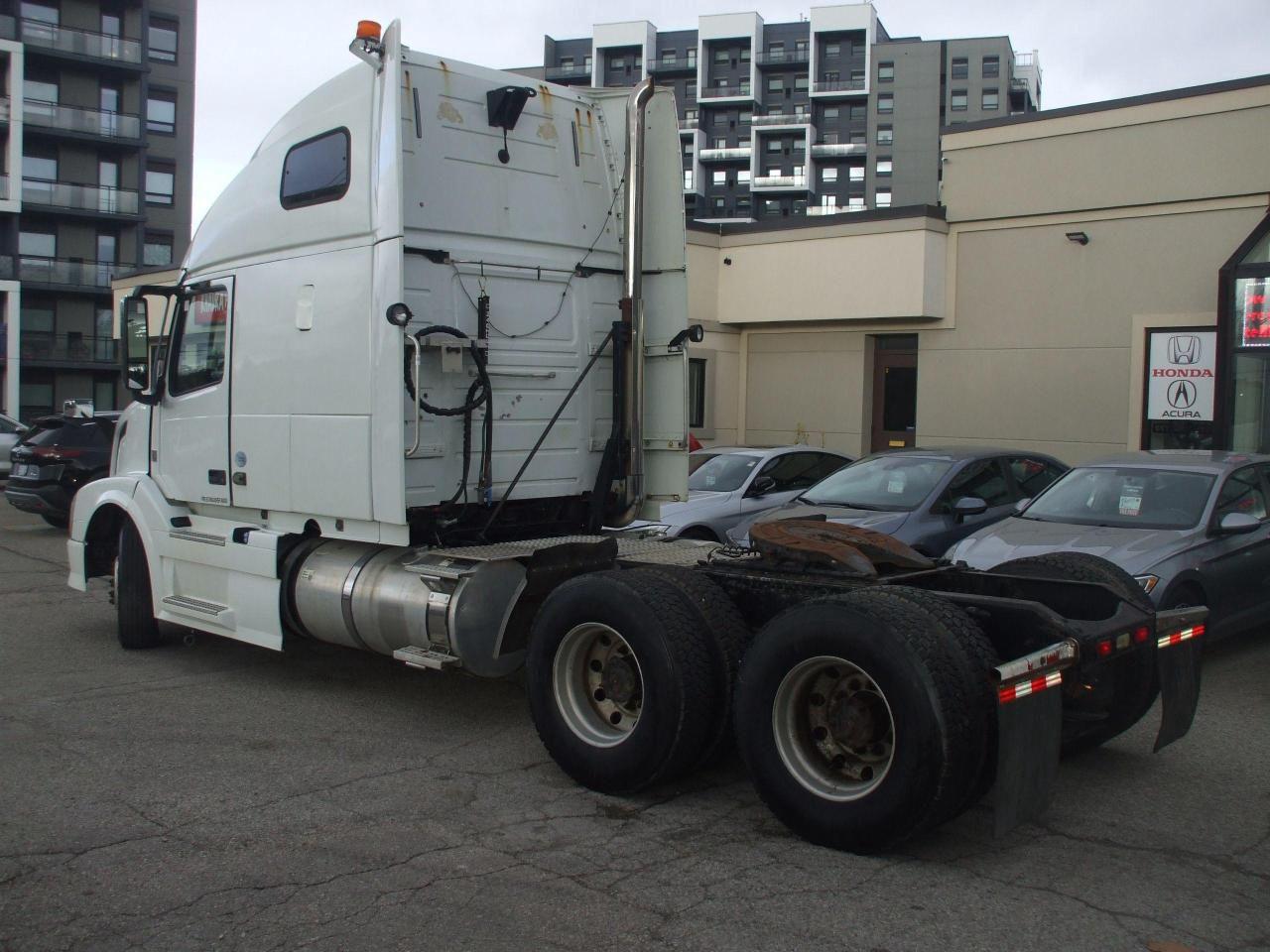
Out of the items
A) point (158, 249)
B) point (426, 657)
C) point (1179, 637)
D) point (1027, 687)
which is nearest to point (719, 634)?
point (1027, 687)

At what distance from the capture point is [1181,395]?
595 inches

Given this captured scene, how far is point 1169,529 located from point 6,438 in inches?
879

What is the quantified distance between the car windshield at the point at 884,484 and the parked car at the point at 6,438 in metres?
18.4

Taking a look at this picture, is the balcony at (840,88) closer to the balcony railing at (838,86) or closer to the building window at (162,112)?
the balcony railing at (838,86)

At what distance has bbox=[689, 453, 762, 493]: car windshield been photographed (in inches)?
467

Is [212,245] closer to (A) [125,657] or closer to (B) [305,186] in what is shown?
(B) [305,186]

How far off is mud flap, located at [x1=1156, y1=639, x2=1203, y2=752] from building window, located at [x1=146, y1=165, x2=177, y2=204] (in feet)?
176

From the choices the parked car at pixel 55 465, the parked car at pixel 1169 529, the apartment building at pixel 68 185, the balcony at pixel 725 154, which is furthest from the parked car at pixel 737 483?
the balcony at pixel 725 154

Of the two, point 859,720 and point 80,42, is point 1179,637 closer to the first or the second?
point 859,720

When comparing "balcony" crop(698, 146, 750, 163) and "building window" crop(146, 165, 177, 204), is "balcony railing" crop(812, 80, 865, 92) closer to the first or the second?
"balcony" crop(698, 146, 750, 163)

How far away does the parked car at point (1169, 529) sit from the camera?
7891 mm

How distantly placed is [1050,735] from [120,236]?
167ft

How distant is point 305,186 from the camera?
277 inches

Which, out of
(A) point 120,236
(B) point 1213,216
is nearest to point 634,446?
(B) point 1213,216
